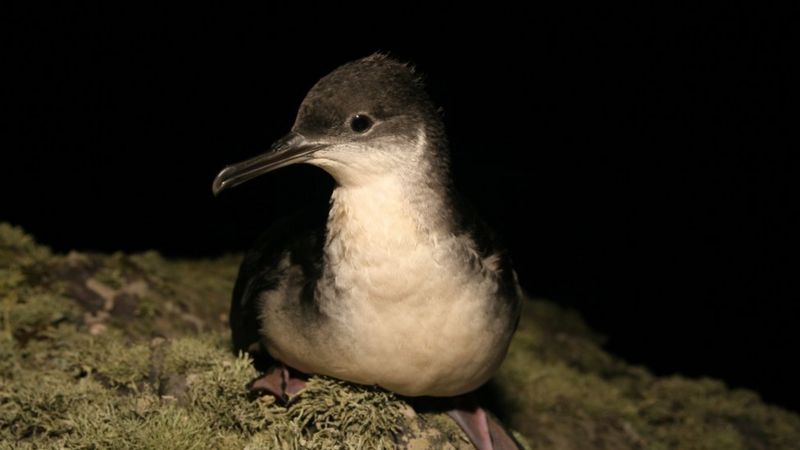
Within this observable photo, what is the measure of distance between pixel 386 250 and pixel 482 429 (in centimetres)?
120

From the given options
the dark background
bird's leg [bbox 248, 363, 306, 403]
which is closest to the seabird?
bird's leg [bbox 248, 363, 306, 403]

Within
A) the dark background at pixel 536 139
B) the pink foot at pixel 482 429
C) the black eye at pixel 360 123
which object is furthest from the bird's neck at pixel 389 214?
the dark background at pixel 536 139

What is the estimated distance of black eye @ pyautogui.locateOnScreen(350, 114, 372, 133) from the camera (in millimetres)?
3209

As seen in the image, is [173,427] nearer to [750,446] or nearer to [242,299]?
[242,299]

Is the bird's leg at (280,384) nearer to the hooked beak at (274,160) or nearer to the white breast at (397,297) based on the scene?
the white breast at (397,297)

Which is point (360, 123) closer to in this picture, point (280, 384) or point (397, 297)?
point (397, 297)

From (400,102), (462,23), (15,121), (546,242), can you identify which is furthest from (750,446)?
(15,121)

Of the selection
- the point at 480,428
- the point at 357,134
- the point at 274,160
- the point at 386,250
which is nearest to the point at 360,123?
the point at 357,134

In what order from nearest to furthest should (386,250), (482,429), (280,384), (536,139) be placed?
(386,250), (280,384), (482,429), (536,139)

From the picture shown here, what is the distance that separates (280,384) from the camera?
3.68m

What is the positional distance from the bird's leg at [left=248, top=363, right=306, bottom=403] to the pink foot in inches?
30.4

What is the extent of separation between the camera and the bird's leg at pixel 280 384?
361 cm

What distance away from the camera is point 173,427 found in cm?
342

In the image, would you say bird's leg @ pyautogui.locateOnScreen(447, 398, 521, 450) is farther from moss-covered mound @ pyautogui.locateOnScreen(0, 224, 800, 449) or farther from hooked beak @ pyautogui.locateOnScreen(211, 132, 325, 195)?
hooked beak @ pyautogui.locateOnScreen(211, 132, 325, 195)
